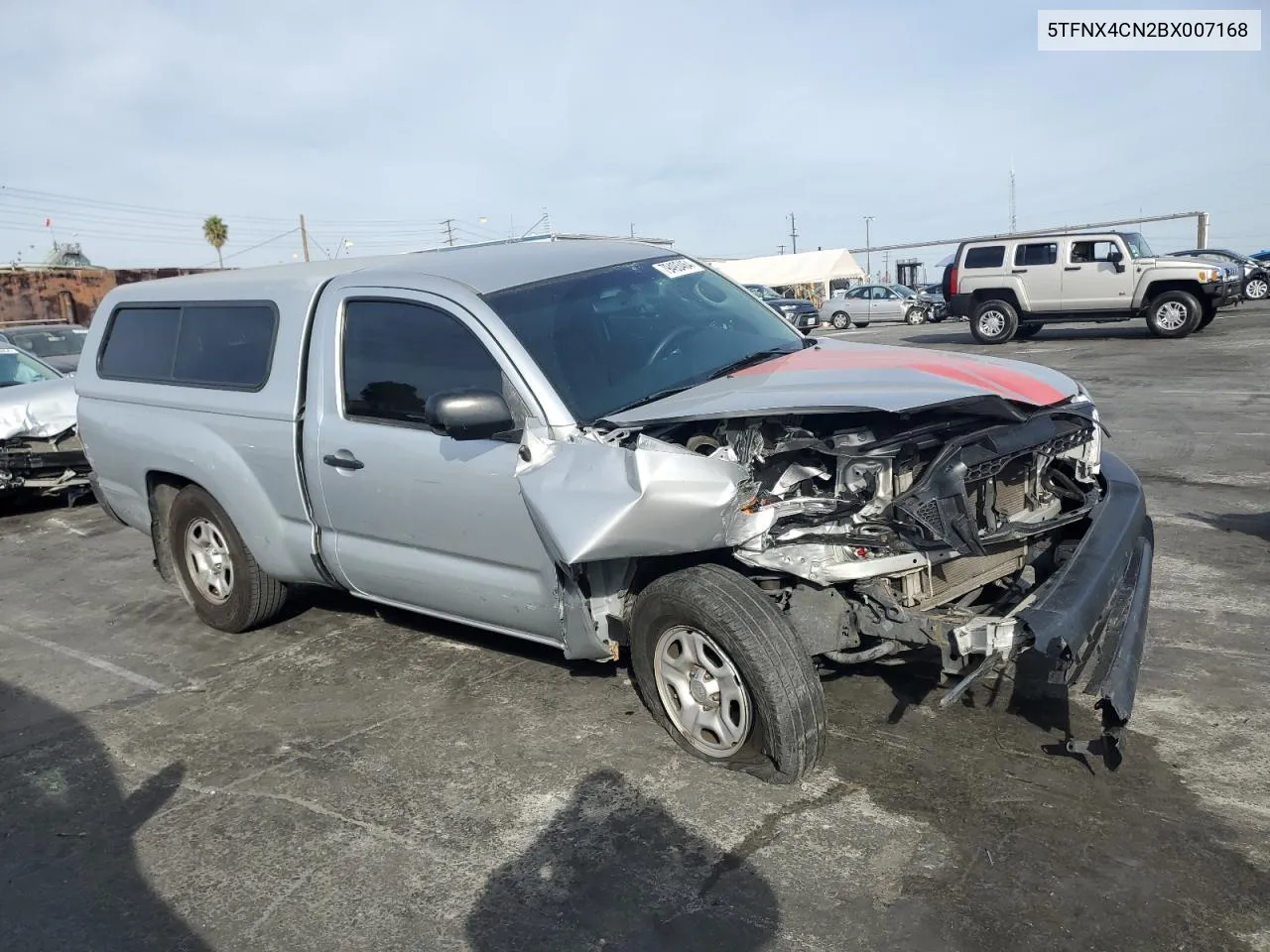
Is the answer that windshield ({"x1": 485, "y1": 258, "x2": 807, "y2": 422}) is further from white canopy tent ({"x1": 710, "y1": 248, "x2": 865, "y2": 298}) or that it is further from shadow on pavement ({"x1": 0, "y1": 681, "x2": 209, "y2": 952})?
white canopy tent ({"x1": 710, "y1": 248, "x2": 865, "y2": 298})

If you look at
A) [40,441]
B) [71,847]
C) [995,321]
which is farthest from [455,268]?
[995,321]

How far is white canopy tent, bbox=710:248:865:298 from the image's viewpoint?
143 ft

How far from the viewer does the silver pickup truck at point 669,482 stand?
11.0 ft

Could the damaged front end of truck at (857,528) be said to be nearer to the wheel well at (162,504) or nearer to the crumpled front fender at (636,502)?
the crumpled front fender at (636,502)

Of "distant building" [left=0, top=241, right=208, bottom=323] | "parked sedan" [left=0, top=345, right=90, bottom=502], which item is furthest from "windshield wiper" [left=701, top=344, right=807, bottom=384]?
"distant building" [left=0, top=241, right=208, bottom=323]

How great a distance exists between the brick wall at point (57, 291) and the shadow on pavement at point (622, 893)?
2801 centimetres

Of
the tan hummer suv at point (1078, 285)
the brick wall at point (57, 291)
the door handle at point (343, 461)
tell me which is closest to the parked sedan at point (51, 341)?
the door handle at point (343, 461)

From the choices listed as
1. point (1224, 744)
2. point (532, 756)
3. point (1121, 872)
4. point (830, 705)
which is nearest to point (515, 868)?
point (532, 756)

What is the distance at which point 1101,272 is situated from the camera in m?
18.8

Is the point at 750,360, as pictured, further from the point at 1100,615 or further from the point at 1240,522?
the point at 1240,522

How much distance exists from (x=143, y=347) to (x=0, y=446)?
3.96 metres

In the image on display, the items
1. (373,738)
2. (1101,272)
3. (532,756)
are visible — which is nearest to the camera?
(532,756)

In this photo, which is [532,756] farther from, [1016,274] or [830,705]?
[1016,274]

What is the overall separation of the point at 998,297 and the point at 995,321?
494mm
